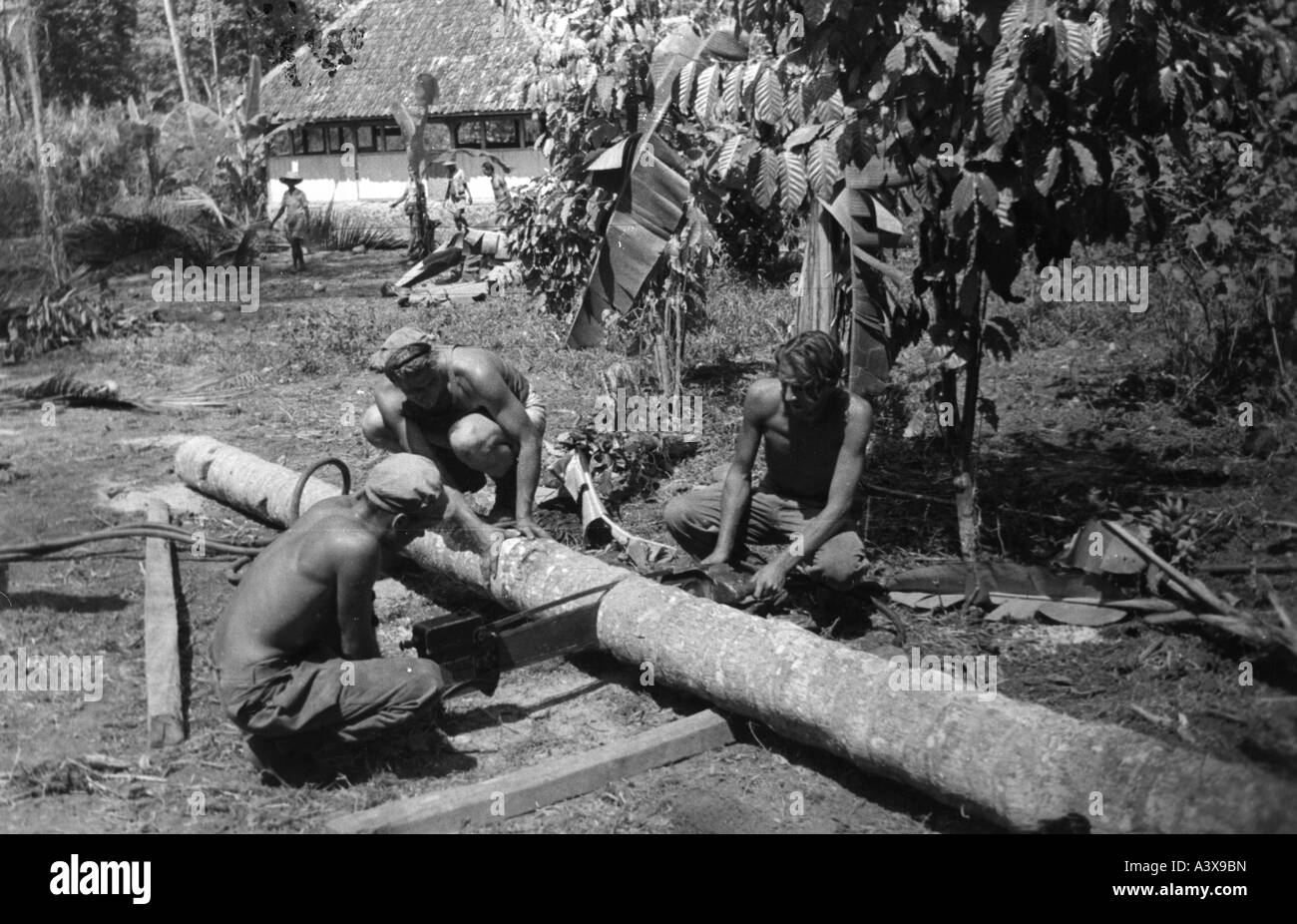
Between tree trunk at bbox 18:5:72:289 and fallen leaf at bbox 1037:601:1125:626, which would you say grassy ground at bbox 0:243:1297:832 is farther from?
tree trunk at bbox 18:5:72:289

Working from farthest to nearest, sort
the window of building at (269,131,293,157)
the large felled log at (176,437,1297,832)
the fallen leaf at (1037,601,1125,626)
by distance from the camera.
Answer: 1. the window of building at (269,131,293,157)
2. the fallen leaf at (1037,601,1125,626)
3. the large felled log at (176,437,1297,832)

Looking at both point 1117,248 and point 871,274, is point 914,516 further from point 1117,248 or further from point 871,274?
point 1117,248

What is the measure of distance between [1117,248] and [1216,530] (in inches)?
200

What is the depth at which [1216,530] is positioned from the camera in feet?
19.8

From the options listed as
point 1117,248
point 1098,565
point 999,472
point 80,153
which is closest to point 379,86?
point 80,153

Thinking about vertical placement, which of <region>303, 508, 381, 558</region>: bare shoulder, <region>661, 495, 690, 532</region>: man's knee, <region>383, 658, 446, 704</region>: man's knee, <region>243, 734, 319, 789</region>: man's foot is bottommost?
<region>243, 734, 319, 789</region>: man's foot

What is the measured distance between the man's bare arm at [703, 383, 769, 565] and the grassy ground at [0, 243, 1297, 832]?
48 centimetres

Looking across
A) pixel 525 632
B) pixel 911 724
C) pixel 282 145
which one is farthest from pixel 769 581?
pixel 282 145

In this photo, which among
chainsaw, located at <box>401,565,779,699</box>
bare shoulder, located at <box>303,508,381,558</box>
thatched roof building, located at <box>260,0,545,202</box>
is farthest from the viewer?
thatched roof building, located at <box>260,0,545,202</box>

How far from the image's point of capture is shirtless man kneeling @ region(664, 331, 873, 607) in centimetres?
544

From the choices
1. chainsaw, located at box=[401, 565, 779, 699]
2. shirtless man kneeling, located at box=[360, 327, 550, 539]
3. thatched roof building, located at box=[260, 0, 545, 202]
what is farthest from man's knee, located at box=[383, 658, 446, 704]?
thatched roof building, located at box=[260, 0, 545, 202]

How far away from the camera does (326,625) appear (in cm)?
448
